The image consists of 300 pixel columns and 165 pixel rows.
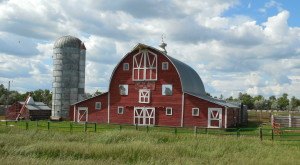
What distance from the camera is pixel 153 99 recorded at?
135ft

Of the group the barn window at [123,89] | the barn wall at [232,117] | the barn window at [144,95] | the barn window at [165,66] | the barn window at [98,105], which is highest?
the barn window at [165,66]

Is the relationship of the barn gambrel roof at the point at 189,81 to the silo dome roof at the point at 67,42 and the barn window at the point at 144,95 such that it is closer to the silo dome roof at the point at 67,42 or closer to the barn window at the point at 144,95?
the barn window at the point at 144,95

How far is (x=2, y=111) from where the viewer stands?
252 feet

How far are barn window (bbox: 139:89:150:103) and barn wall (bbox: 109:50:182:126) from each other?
36cm

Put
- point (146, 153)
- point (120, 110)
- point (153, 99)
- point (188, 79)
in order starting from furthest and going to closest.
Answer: point (120, 110)
point (188, 79)
point (153, 99)
point (146, 153)

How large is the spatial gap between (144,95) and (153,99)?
3.39 feet

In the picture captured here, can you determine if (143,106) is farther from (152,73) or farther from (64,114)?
(64,114)

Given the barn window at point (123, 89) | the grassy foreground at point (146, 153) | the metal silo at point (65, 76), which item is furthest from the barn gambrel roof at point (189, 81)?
the grassy foreground at point (146, 153)

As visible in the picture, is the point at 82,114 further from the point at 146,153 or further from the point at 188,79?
the point at 146,153

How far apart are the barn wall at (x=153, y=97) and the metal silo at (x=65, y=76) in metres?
12.1

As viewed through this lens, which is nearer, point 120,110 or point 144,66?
point 144,66

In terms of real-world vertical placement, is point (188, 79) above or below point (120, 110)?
above

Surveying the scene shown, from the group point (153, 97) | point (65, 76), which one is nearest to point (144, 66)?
point (153, 97)

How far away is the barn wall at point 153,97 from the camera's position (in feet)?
132
